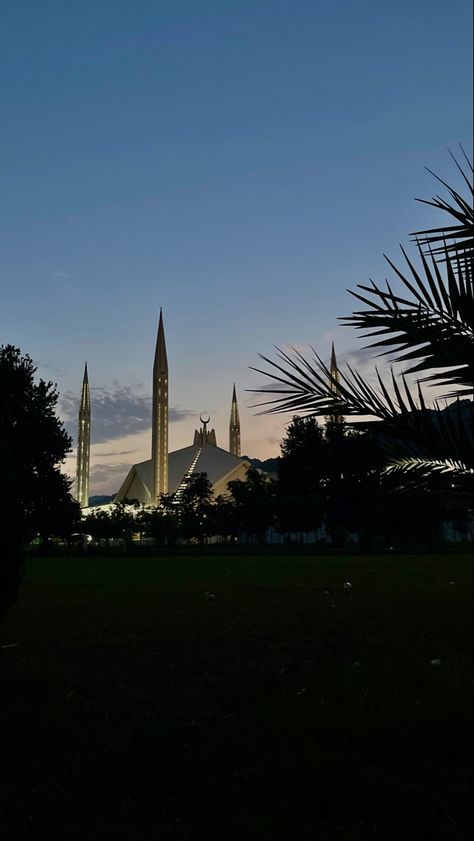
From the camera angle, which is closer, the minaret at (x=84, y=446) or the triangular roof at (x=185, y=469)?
the minaret at (x=84, y=446)

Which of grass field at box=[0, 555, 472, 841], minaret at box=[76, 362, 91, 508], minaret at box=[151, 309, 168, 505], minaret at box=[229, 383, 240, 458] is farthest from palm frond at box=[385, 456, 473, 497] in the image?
minaret at box=[229, 383, 240, 458]

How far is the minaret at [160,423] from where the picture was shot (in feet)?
367

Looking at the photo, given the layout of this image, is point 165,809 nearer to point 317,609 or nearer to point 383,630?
point 383,630

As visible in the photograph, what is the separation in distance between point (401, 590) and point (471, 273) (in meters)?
11.6

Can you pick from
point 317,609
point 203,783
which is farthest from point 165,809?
point 317,609

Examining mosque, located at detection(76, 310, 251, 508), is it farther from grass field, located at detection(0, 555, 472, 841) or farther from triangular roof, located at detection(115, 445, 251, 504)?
grass field, located at detection(0, 555, 472, 841)

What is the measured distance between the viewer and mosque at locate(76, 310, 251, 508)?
11425cm

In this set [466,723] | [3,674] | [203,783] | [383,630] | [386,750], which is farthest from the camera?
[383,630]

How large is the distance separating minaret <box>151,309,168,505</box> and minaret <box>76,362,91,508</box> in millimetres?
12423

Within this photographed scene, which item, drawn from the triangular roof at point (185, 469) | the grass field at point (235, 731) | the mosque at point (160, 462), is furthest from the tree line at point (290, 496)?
the grass field at point (235, 731)

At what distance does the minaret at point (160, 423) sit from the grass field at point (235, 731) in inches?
3925

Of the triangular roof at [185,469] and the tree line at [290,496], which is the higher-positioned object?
the triangular roof at [185,469]

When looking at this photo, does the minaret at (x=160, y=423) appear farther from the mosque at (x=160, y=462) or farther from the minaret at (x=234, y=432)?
the minaret at (x=234, y=432)

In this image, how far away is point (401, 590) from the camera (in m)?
14.5
